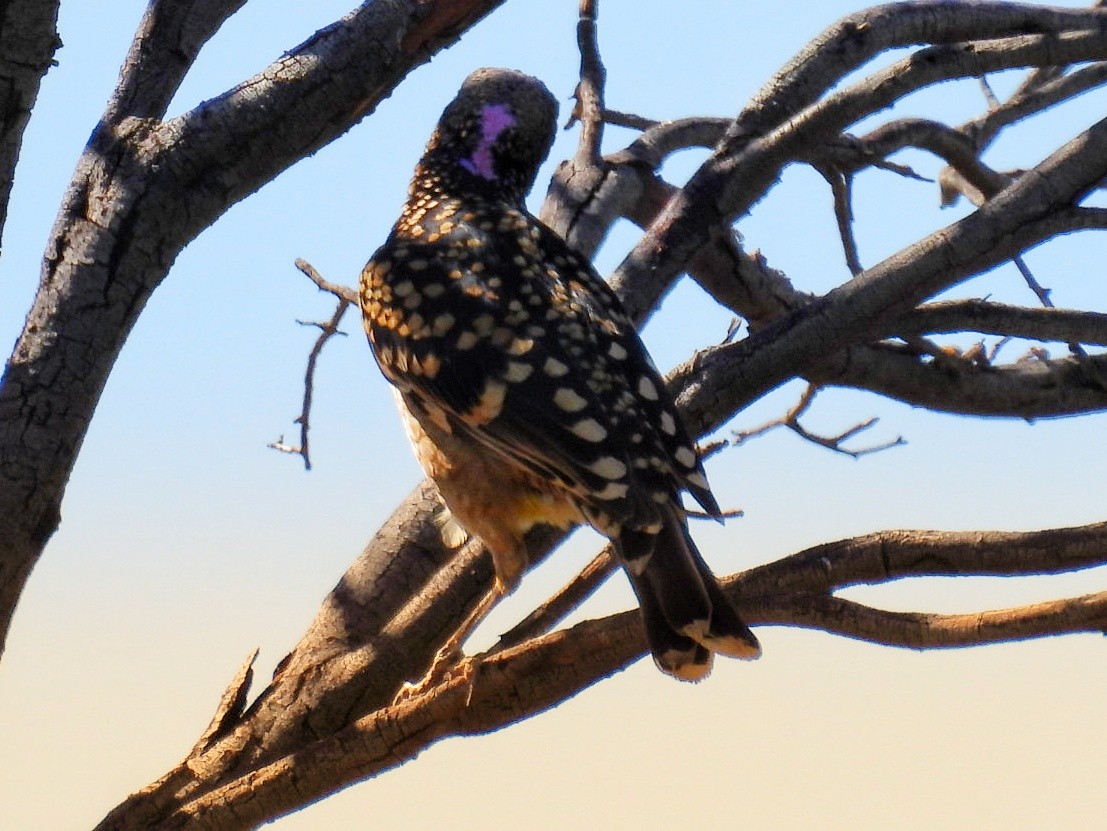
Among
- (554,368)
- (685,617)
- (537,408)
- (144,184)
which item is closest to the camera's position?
(685,617)

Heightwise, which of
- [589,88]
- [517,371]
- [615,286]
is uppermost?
[589,88]

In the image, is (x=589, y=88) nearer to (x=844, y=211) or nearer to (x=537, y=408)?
(x=844, y=211)

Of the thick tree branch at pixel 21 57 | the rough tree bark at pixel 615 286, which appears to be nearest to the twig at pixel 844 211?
the rough tree bark at pixel 615 286

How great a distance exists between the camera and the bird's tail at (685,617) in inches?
107

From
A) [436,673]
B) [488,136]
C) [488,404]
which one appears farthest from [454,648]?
[488,136]

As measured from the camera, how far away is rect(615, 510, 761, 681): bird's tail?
271 centimetres

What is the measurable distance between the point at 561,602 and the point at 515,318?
2.47ft

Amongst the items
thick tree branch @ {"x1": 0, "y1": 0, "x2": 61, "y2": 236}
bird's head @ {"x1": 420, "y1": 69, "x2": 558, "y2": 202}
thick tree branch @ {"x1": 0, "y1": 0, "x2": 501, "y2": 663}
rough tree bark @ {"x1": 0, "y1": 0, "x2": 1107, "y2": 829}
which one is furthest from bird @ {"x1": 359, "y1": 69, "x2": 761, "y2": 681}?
thick tree branch @ {"x1": 0, "y1": 0, "x2": 61, "y2": 236}

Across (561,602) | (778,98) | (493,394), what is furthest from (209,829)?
(778,98)

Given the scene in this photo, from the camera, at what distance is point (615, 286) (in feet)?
12.4

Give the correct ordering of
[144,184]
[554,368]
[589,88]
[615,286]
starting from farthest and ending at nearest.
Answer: [589,88] < [615,286] < [554,368] < [144,184]

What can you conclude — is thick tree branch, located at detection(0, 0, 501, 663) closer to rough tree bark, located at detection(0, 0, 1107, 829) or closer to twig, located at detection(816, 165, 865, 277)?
rough tree bark, located at detection(0, 0, 1107, 829)

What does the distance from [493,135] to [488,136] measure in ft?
0.05

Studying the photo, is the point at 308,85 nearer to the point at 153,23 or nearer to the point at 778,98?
the point at 153,23
